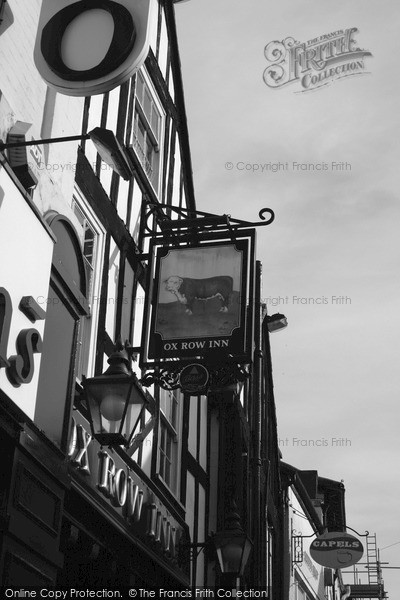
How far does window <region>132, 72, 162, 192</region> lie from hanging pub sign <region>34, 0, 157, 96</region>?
5.00 metres

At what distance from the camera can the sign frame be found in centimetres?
1012

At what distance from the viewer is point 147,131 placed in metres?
14.0

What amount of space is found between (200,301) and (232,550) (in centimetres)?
406

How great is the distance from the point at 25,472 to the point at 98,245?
4.74 metres

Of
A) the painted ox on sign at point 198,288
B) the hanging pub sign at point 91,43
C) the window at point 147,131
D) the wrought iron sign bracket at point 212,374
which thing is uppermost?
the window at point 147,131

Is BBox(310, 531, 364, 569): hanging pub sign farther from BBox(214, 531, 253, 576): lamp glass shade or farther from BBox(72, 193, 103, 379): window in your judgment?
BBox(72, 193, 103, 379): window

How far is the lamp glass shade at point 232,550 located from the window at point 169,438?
112 centimetres

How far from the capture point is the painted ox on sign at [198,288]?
10.5 meters

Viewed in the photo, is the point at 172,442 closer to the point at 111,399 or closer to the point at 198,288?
the point at 198,288

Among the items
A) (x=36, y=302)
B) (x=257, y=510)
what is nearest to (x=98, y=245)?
(x=36, y=302)

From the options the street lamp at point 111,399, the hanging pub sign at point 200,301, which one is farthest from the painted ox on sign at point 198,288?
Result: the street lamp at point 111,399

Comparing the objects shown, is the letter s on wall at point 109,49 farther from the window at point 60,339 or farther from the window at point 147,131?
the window at point 147,131

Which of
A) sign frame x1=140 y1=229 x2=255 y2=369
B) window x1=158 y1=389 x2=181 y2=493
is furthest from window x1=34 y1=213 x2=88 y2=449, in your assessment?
window x1=158 y1=389 x2=181 y2=493

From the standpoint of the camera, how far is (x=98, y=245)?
11.0 meters
